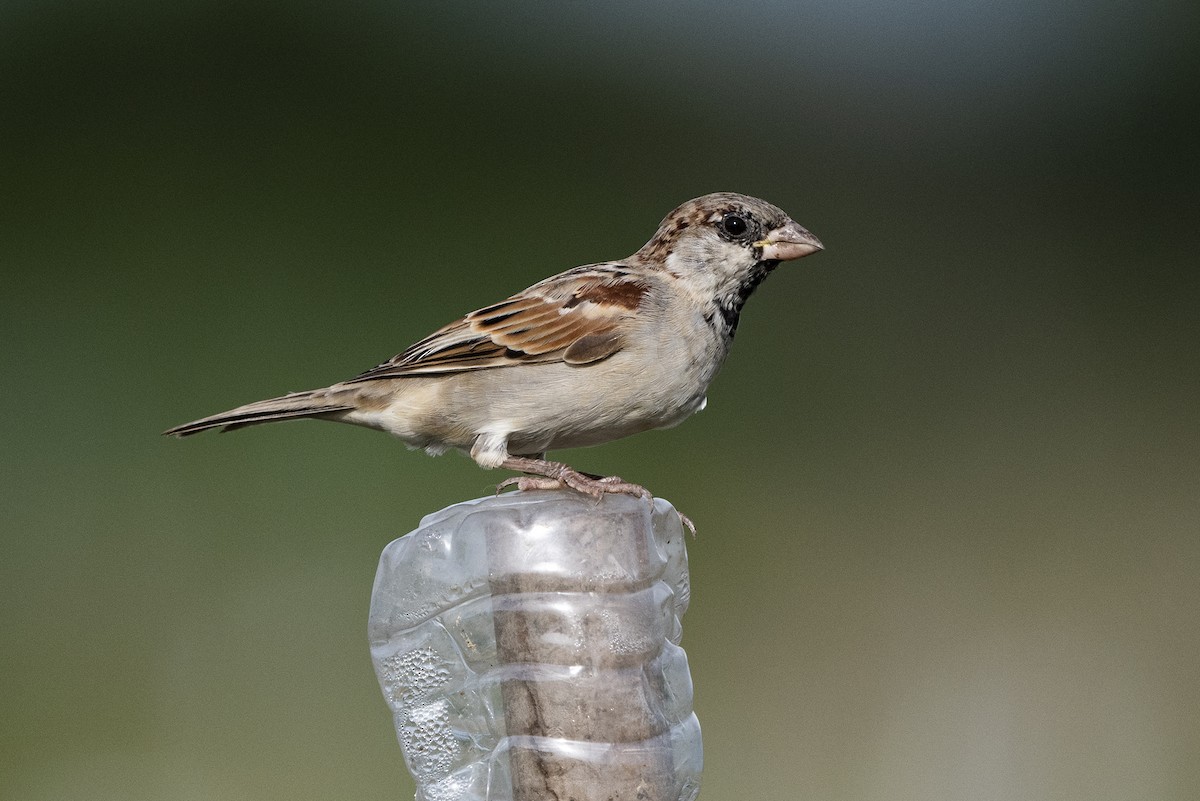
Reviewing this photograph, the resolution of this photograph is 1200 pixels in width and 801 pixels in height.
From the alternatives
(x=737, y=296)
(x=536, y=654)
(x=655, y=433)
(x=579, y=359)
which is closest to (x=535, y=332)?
(x=579, y=359)

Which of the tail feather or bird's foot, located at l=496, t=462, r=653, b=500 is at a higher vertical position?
the tail feather

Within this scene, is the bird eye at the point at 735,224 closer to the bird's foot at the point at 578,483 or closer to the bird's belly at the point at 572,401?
the bird's belly at the point at 572,401

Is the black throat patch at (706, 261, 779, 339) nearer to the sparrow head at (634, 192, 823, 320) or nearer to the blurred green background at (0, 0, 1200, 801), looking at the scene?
the sparrow head at (634, 192, 823, 320)

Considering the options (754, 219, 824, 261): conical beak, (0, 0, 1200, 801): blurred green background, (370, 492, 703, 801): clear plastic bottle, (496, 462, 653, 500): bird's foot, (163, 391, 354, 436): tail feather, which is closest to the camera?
(370, 492, 703, 801): clear plastic bottle

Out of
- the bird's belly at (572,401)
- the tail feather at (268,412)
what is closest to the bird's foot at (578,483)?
the bird's belly at (572,401)

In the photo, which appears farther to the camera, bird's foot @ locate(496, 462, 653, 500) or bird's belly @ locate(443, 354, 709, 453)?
bird's belly @ locate(443, 354, 709, 453)

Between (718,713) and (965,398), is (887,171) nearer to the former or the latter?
(965,398)

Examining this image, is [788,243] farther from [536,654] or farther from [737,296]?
[536,654]

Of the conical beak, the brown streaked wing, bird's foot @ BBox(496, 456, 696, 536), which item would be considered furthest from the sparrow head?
bird's foot @ BBox(496, 456, 696, 536)

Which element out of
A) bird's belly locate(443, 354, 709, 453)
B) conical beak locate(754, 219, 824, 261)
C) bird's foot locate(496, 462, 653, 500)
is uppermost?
conical beak locate(754, 219, 824, 261)
